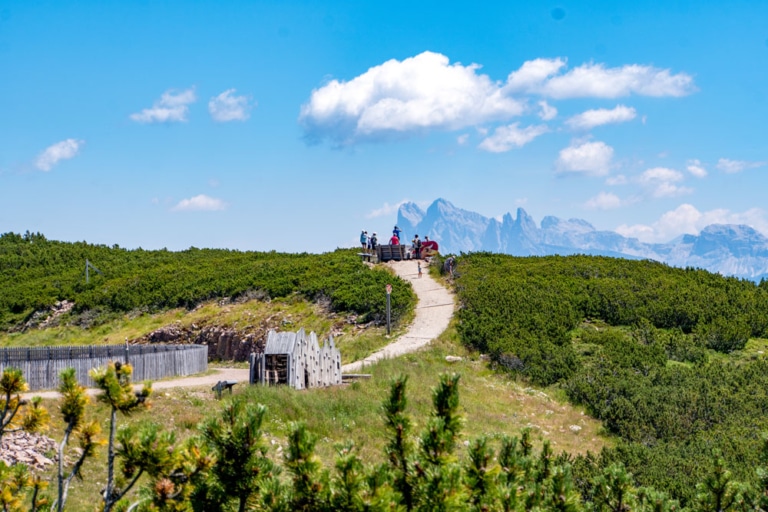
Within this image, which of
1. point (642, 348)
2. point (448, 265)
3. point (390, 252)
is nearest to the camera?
point (642, 348)

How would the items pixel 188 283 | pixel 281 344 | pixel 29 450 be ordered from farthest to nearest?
pixel 188 283, pixel 281 344, pixel 29 450

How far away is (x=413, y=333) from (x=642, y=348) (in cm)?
815

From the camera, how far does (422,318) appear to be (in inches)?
1184

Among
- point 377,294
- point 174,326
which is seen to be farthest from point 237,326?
point 377,294

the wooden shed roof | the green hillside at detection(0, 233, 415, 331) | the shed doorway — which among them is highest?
the green hillside at detection(0, 233, 415, 331)

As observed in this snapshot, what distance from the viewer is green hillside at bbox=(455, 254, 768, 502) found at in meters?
18.0

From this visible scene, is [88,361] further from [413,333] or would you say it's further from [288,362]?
[413,333]

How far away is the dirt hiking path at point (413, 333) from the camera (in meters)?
21.1

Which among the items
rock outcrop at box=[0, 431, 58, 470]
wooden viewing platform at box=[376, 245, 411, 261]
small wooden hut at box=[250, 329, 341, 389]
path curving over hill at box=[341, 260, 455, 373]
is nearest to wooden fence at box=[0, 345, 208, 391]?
small wooden hut at box=[250, 329, 341, 389]

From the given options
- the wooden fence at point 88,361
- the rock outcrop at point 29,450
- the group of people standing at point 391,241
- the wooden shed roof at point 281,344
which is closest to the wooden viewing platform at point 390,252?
the group of people standing at point 391,241

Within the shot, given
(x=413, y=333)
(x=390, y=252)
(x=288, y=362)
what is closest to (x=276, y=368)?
(x=288, y=362)

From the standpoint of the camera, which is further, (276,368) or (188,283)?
(188,283)

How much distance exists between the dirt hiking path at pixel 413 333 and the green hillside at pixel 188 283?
0.95 metres

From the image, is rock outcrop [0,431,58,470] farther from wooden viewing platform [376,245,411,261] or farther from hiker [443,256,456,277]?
wooden viewing platform [376,245,411,261]
